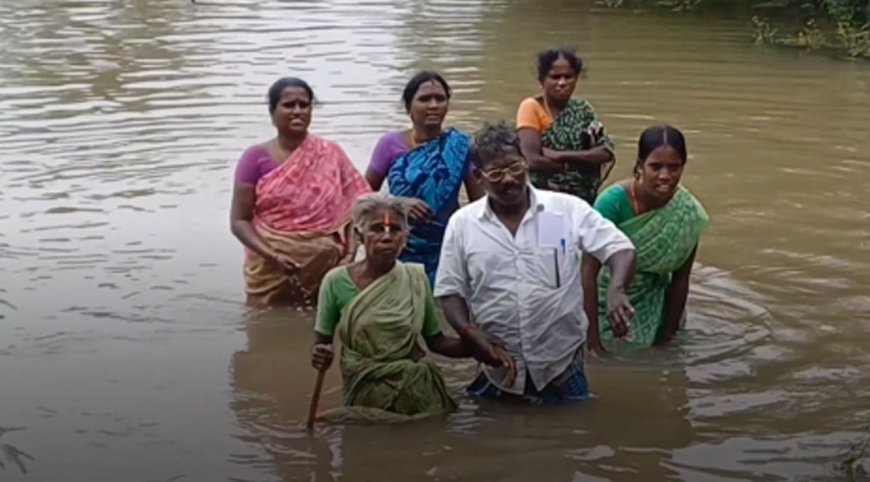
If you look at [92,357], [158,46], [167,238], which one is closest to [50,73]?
[158,46]

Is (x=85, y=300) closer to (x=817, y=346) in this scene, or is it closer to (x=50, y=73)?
(x=817, y=346)

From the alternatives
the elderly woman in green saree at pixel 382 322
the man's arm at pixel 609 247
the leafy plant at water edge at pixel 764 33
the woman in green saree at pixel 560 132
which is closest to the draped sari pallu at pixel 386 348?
the elderly woman in green saree at pixel 382 322

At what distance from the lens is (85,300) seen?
8.02 meters

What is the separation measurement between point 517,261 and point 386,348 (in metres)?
0.59

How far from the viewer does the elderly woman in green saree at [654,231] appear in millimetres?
6082

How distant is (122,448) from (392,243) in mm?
1308

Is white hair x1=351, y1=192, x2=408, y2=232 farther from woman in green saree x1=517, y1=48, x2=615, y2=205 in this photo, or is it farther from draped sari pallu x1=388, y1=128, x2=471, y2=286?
woman in green saree x1=517, y1=48, x2=615, y2=205

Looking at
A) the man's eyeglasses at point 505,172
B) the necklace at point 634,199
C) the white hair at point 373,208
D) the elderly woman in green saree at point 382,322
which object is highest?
the man's eyeglasses at point 505,172

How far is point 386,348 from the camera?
5.55 metres

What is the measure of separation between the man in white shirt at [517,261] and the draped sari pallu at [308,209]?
1.94 meters

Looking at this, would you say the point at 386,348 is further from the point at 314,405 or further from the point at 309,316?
the point at 309,316

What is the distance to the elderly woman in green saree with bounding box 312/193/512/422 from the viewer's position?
18.1 feet

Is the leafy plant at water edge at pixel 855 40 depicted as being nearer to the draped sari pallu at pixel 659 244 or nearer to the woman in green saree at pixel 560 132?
the woman in green saree at pixel 560 132

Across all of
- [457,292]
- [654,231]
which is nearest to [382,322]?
[457,292]
